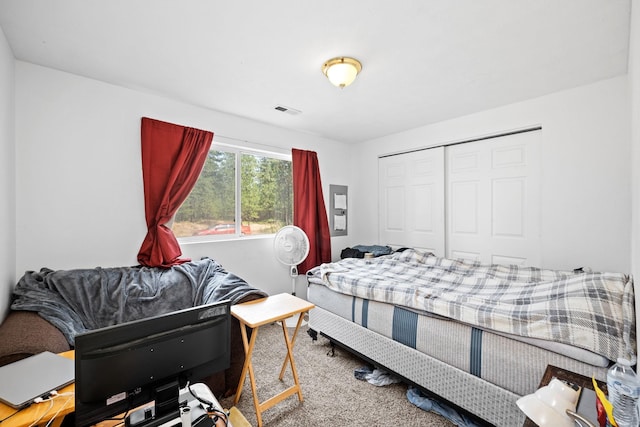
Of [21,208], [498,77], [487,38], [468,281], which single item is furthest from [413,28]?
[21,208]

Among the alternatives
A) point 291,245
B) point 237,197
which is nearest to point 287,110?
A: point 237,197

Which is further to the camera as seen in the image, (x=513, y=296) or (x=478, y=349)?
(x=513, y=296)

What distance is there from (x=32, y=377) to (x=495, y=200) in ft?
12.3

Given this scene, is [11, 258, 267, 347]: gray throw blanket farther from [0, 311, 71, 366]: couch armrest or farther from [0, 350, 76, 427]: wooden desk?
[0, 350, 76, 427]: wooden desk

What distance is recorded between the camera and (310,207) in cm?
386

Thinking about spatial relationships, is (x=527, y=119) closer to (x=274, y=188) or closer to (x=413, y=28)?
(x=413, y=28)

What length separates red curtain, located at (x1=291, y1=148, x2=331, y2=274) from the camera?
3787 millimetres

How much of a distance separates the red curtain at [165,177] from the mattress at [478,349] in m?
1.92

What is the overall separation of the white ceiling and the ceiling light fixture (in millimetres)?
67

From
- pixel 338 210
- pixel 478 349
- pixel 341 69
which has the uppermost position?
pixel 341 69

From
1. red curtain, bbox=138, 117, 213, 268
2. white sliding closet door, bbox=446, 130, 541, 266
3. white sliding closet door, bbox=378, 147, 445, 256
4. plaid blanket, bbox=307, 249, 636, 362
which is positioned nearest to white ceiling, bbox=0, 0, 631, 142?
red curtain, bbox=138, 117, 213, 268

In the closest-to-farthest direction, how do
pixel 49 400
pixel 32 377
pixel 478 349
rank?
pixel 49 400
pixel 32 377
pixel 478 349

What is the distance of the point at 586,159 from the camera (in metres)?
2.42

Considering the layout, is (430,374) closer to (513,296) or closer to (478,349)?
(478,349)
